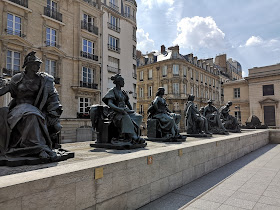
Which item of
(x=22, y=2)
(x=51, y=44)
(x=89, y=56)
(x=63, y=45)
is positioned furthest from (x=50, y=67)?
(x=22, y=2)

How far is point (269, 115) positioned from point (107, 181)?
36.3m

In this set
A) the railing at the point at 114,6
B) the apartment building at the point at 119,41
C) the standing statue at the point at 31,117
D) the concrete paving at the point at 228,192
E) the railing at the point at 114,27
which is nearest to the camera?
the standing statue at the point at 31,117

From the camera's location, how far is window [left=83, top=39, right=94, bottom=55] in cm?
2378

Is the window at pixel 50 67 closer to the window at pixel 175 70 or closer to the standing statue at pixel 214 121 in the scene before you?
the standing statue at pixel 214 121

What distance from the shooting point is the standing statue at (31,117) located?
11.2 ft

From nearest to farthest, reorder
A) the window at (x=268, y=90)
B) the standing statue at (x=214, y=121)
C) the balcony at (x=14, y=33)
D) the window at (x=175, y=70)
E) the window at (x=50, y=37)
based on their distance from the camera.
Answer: the standing statue at (x=214, y=121) → the balcony at (x=14, y=33) → the window at (x=50, y=37) → the window at (x=268, y=90) → the window at (x=175, y=70)

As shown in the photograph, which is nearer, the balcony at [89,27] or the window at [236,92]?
the balcony at [89,27]

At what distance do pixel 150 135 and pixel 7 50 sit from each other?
15456 mm

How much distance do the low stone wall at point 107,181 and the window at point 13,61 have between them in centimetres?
1692

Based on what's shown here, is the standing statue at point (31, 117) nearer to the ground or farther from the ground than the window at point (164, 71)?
nearer to the ground

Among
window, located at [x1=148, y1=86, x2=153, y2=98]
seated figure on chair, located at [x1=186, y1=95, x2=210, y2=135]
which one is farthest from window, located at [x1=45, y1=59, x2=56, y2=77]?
window, located at [x1=148, y1=86, x2=153, y2=98]

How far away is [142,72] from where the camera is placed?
44.8m

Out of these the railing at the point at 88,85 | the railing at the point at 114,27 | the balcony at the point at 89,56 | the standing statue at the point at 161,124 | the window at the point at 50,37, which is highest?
the railing at the point at 114,27

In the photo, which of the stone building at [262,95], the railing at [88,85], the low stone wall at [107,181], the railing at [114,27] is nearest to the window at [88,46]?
the railing at [88,85]
